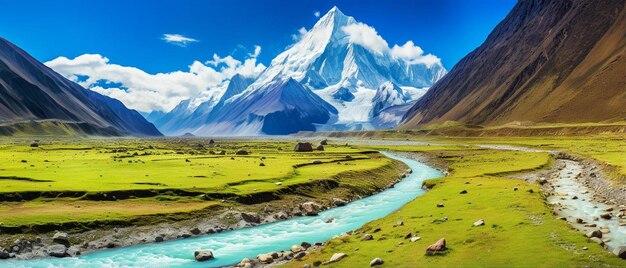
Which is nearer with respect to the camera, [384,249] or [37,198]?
[384,249]

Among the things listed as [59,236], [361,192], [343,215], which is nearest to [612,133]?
[361,192]

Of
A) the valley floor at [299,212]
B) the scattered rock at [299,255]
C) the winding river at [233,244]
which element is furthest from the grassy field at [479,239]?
the winding river at [233,244]

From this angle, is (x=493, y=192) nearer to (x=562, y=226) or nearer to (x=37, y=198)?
(x=562, y=226)

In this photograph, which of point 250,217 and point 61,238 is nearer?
point 61,238

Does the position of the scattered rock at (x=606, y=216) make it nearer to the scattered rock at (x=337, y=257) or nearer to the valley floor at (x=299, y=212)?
the valley floor at (x=299, y=212)

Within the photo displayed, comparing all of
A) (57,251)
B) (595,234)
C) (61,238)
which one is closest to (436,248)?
(595,234)

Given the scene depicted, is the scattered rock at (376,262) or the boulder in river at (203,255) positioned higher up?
the scattered rock at (376,262)

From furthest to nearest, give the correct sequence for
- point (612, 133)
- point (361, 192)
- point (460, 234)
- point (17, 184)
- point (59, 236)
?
point (612, 133) < point (361, 192) < point (17, 184) < point (59, 236) < point (460, 234)

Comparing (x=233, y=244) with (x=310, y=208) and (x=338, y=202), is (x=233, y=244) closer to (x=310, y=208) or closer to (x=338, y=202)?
(x=310, y=208)

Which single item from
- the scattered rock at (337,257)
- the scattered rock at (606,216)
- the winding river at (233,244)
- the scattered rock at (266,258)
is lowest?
the winding river at (233,244)
